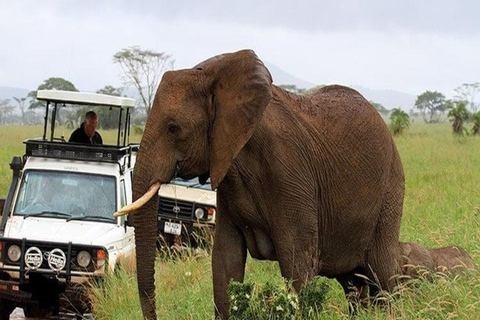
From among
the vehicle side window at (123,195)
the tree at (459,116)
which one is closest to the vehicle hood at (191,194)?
the vehicle side window at (123,195)

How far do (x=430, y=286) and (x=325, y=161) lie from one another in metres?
1.13

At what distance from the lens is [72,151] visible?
37.1ft

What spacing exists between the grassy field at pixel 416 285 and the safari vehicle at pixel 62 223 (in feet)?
1.26

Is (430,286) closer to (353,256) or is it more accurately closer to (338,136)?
(353,256)

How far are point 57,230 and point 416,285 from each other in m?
4.31

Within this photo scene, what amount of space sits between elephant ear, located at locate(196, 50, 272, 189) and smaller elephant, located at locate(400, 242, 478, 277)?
6.88 feet

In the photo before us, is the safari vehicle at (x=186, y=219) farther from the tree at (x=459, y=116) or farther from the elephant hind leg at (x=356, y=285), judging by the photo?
the tree at (x=459, y=116)

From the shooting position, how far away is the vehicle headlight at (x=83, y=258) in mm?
9906

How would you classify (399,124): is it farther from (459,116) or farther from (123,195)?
(123,195)

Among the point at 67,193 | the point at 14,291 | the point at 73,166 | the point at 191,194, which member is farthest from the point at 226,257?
the point at 191,194

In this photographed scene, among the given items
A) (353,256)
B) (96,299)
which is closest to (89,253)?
(96,299)

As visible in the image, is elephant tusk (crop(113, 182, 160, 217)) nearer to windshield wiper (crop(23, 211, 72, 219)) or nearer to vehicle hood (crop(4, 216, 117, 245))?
vehicle hood (crop(4, 216, 117, 245))

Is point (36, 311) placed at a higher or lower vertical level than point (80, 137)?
lower

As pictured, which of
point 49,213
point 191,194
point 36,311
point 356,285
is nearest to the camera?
point 356,285
